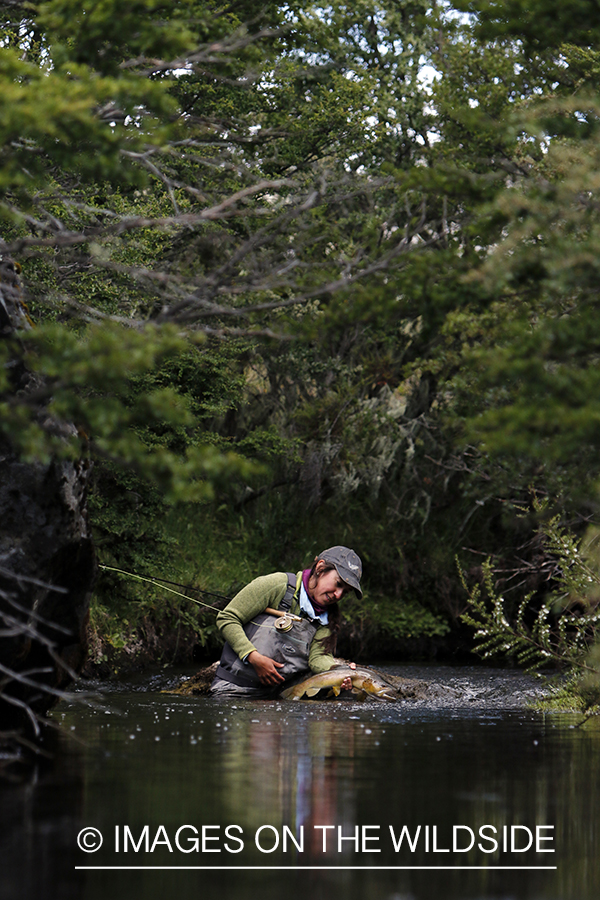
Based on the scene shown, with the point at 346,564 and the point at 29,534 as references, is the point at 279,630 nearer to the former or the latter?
the point at 346,564

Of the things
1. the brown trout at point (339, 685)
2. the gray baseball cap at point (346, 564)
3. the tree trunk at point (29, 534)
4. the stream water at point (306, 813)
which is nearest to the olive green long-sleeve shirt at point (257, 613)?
the brown trout at point (339, 685)

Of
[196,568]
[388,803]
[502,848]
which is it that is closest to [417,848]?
[502,848]

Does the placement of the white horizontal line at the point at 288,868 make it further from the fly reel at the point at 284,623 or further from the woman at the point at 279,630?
the fly reel at the point at 284,623

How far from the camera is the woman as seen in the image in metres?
10.7

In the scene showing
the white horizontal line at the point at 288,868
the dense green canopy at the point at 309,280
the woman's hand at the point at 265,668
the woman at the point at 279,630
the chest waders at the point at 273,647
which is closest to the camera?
the white horizontal line at the point at 288,868

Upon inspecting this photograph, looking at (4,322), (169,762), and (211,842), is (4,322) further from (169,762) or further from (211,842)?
(211,842)

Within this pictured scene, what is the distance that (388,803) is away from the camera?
5566 millimetres

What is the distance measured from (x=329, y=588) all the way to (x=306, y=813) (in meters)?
5.28

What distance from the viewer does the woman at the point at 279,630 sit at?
1071cm

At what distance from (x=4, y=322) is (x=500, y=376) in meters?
3.71

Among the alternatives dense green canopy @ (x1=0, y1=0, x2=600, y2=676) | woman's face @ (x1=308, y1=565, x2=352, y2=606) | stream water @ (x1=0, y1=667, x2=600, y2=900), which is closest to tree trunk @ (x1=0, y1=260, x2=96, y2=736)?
dense green canopy @ (x1=0, y1=0, x2=600, y2=676)

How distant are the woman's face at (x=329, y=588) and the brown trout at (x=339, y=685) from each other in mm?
667

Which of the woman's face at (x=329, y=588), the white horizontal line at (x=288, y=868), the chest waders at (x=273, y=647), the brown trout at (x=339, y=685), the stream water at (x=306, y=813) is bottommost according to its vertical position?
the white horizontal line at (x=288, y=868)

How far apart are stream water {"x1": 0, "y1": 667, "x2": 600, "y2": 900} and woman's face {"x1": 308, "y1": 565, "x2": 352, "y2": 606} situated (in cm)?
170
